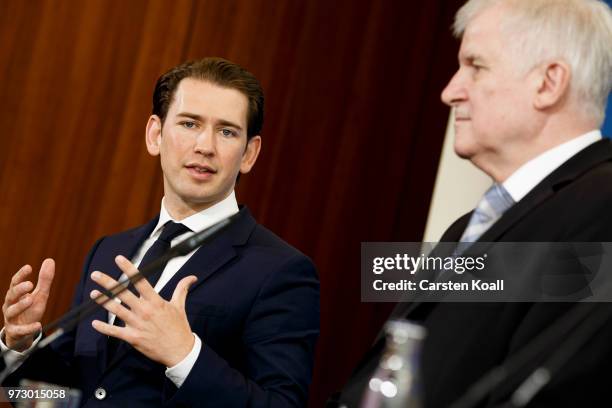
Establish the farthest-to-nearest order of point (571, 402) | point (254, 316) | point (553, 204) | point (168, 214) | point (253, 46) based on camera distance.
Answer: point (253, 46) → point (168, 214) → point (254, 316) → point (553, 204) → point (571, 402)

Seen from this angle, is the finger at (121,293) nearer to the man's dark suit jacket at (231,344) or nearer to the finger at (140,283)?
the finger at (140,283)

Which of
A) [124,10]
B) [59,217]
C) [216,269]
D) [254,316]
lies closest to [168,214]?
[216,269]

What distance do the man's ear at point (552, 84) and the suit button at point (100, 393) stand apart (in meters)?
1.16

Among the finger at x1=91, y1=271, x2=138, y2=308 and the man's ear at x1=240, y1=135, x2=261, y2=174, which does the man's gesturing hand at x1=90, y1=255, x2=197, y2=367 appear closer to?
the finger at x1=91, y1=271, x2=138, y2=308

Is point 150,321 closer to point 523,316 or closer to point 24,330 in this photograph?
point 24,330

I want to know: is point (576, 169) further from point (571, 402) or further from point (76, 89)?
point (76, 89)

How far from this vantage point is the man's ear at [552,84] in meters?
1.81

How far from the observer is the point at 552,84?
1819mm

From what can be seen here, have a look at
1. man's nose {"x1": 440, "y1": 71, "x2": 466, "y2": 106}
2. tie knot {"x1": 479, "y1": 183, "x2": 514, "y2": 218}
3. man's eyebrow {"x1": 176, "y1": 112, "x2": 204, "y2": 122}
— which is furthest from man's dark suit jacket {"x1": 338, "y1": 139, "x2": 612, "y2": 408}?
man's eyebrow {"x1": 176, "y1": 112, "x2": 204, "y2": 122}

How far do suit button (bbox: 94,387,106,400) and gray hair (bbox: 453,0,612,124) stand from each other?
3.88 feet

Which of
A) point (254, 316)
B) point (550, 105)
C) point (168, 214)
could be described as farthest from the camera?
point (168, 214)

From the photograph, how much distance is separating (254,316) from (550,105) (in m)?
0.86

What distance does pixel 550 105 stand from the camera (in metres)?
1.81

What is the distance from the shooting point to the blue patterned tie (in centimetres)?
187
